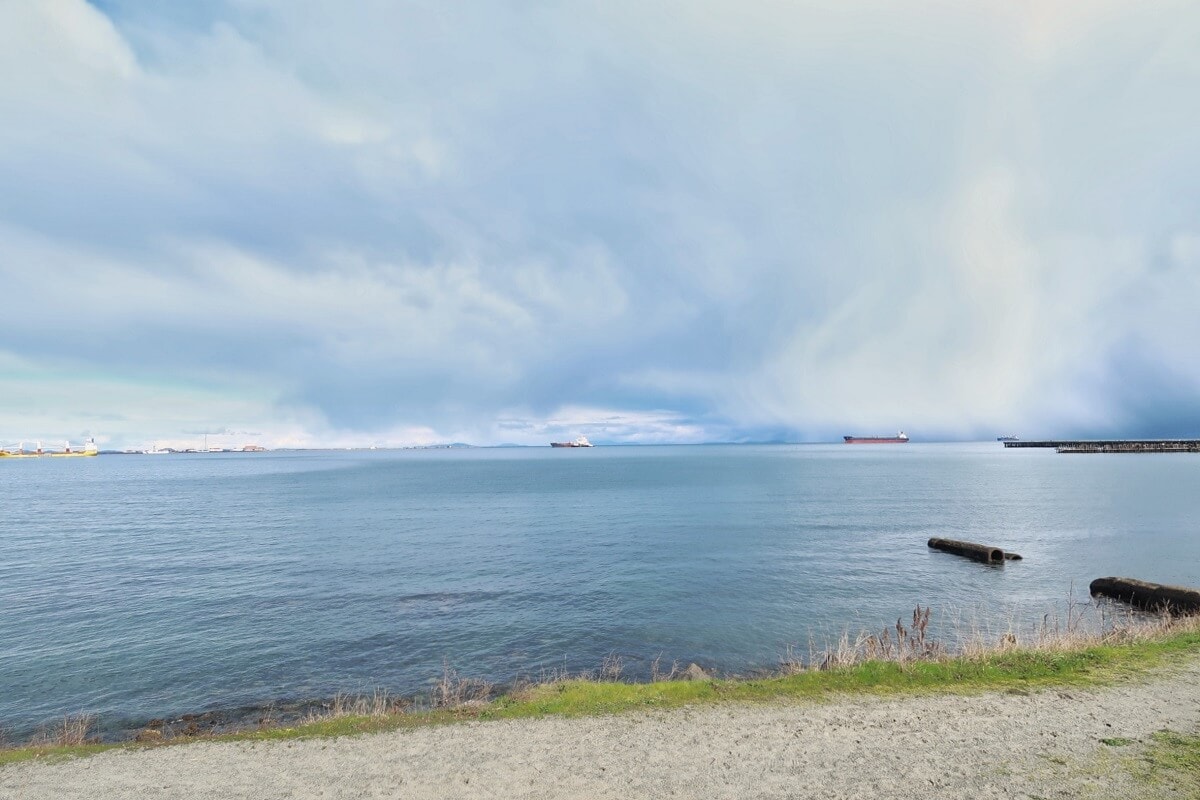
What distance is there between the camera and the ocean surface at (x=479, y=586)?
24.6m

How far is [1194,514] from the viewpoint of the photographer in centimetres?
6694

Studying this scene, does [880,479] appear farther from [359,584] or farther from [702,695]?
[702,695]

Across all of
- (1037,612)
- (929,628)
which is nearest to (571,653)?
(929,628)

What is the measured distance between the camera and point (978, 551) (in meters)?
45.0

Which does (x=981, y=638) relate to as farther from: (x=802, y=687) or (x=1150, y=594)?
(x=1150, y=594)

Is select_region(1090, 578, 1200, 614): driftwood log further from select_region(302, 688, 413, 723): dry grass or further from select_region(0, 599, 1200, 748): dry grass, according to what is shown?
select_region(302, 688, 413, 723): dry grass

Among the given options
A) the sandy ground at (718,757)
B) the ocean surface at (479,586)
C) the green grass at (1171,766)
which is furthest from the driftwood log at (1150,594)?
the green grass at (1171,766)

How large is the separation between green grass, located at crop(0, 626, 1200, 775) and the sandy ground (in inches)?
26.7

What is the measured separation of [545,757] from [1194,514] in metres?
87.5

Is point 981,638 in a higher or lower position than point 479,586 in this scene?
higher

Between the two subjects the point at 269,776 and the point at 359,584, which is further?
the point at 359,584

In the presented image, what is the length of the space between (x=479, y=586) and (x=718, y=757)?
28.4m

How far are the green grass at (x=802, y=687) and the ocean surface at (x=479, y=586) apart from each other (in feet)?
21.9

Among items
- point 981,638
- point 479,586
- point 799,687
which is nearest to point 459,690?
point 799,687
